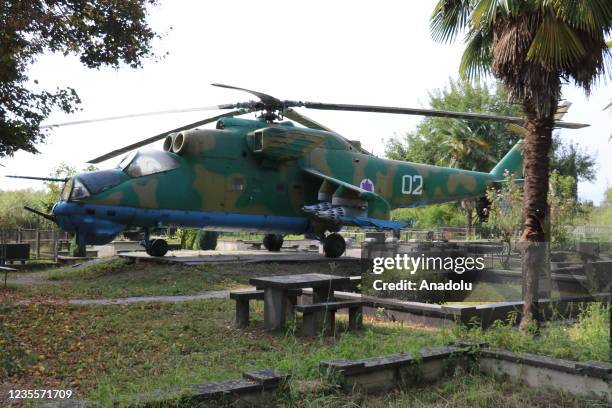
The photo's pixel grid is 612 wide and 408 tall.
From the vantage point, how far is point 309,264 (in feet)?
52.3

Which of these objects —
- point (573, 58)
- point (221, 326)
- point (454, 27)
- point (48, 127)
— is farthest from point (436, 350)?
point (48, 127)

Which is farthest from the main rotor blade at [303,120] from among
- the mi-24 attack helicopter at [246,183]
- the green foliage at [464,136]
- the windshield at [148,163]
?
the green foliage at [464,136]

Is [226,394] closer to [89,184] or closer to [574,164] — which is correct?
[89,184]

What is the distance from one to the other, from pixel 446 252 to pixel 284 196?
6.27 meters

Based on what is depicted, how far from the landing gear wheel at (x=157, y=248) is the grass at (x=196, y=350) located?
711cm

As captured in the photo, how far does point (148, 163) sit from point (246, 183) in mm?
2723

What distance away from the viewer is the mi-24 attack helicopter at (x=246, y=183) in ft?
44.4

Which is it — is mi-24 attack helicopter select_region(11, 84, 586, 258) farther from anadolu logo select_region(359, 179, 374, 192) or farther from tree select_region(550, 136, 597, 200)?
tree select_region(550, 136, 597, 200)

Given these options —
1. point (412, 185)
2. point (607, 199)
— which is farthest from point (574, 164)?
point (412, 185)

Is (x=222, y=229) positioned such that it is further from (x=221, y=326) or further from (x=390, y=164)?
(x=221, y=326)

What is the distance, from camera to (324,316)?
7.56 m

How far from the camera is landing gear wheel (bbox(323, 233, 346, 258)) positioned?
17062mm

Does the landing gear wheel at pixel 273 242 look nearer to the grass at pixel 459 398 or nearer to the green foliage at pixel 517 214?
the green foliage at pixel 517 214

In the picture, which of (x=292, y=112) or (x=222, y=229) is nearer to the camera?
(x=222, y=229)
